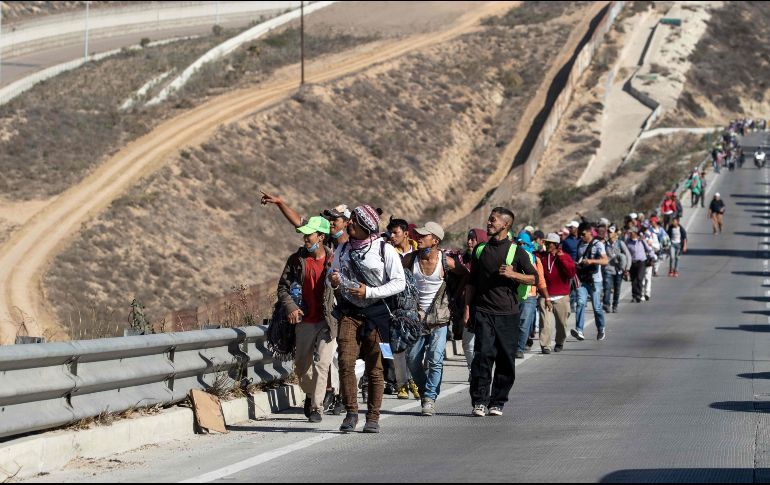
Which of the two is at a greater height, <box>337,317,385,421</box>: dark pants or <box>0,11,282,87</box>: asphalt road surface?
<box>0,11,282,87</box>: asphalt road surface

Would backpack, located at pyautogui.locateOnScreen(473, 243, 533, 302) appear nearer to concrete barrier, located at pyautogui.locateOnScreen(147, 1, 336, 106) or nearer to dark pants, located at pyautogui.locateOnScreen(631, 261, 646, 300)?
dark pants, located at pyautogui.locateOnScreen(631, 261, 646, 300)

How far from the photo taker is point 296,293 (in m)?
12.8

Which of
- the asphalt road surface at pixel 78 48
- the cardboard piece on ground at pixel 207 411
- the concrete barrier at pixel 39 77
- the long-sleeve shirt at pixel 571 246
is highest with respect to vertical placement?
the asphalt road surface at pixel 78 48

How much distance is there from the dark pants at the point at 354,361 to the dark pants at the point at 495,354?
5.75 feet

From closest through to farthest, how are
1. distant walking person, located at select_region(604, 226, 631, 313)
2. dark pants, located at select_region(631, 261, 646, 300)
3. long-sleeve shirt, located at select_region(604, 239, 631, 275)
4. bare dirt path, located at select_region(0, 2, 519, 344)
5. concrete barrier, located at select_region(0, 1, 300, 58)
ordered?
1. long-sleeve shirt, located at select_region(604, 239, 631, 275)
2. distant walking person, located at select_region(604, 226, 631, 313)
3. dark pants, located at select_region(631, 261, 646, 300)
4. bare dirt path, located at select_region(0, 2, 519, 344)
5. concrete barrier, located at select_region(0, 1, 300, 58)

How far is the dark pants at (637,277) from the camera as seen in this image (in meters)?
31.2

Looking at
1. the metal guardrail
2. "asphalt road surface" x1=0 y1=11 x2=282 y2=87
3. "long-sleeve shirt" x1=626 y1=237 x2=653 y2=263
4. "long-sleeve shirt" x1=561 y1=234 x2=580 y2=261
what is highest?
"asphalt road surface" x1=0 y1=11 x2=282 y2=87

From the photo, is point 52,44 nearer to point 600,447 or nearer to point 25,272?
point 25,272

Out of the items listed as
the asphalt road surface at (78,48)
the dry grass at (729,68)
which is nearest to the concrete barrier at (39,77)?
the asphalt road surface at (78,48)

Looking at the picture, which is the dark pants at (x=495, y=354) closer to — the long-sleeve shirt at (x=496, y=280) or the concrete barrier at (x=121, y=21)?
the long-sleeve shirt at (x=496, y=280)

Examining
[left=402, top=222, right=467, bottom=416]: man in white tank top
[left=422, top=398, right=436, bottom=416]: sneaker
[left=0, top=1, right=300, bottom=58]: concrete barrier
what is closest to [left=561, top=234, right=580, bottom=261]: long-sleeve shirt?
[left=402, top=222, right=467, bottom=416]: man in white tank top

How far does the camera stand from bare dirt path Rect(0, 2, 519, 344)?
3860 centimetres

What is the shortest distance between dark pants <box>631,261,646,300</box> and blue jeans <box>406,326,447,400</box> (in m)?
17.8

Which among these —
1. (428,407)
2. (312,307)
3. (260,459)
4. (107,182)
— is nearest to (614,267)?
(428,407)
